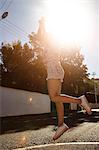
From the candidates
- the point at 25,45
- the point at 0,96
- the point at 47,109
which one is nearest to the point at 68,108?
the point at 47,109

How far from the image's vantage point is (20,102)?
27.1 metres

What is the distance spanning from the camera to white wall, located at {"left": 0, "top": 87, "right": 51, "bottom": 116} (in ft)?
78.7

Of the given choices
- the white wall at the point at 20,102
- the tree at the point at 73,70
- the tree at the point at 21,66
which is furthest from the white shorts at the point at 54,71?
the tree at the point at 73,70

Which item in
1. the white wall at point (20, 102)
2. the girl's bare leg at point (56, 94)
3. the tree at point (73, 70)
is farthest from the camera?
the tree at point (73, 70)

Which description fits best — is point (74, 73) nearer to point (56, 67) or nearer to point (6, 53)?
point (6, 53)

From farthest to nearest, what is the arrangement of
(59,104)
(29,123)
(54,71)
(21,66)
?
(21,66) < (29,123) < (59,104) < (54,71)

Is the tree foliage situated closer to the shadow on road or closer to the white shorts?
the shadow on road

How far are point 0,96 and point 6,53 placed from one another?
606 inches

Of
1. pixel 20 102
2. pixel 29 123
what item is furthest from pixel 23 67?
pixel 29 123

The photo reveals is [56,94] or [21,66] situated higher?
[21,66]

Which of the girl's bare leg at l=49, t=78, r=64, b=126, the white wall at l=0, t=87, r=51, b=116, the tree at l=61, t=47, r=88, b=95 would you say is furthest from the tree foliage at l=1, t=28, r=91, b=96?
the girl's bare leg at l=49, t=78, r=64, b=126

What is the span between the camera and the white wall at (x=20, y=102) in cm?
2400

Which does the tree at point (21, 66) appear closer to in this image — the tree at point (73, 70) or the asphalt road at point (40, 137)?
the tree at point (73, 70)

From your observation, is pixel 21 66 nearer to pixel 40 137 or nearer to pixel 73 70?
pixel 73 70
